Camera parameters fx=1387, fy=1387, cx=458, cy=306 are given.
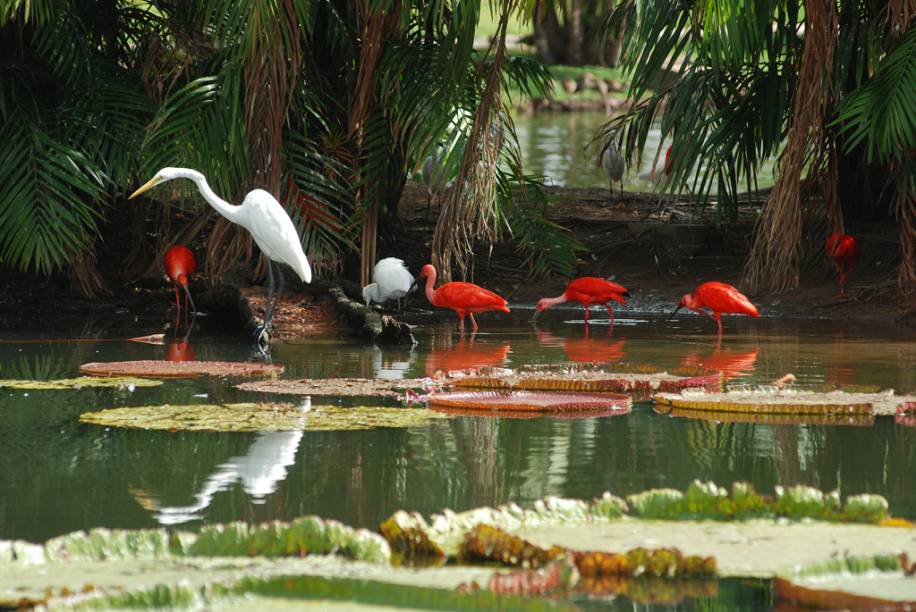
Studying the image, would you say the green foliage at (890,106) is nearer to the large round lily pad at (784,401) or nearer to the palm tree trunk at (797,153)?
the palm tree trunk at (797,153)

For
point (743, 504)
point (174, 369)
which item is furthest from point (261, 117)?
point (743, 504)

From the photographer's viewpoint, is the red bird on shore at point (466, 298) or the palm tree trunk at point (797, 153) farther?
the red bird on shore at point (466, 298)

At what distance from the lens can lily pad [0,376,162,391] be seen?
6875 mm

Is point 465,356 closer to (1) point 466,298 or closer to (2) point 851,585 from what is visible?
(1) point 466,298

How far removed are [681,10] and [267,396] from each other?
5109 mm

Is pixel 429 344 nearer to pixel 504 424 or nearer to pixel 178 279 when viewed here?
pixel 178 279

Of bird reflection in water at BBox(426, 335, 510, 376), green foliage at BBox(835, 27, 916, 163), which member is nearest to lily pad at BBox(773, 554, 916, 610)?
bird reflection in water at BBox(426, 335, 510, 376)

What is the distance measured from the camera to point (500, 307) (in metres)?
9.38

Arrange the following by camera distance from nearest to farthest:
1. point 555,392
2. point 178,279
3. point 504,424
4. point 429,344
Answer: point 504,424 < point 555,392 < point 429,344 < point 178,279

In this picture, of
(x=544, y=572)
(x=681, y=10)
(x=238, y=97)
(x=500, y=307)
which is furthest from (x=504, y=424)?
(x=681, y=10)

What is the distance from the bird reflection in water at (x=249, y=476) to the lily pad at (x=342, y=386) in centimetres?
96

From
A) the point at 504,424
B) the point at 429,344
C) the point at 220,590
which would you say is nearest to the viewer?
the point at 220,590

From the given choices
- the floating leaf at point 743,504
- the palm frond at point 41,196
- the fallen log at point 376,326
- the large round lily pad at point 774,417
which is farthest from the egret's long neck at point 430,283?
the floating leaf at point 743,504

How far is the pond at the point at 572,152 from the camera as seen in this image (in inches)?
713
